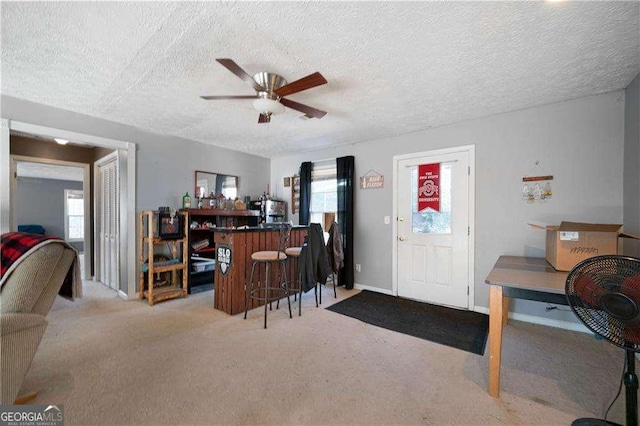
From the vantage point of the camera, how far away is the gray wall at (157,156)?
9.21 feet

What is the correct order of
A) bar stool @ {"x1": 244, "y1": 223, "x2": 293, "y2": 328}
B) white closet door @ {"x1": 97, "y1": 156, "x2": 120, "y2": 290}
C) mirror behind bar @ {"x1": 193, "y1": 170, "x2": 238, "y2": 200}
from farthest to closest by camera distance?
mirror behind bar @ {"x1": 193, "y1": 170, "x2": 238, "y2": 200} → white closet door @ {"x1": 97, "y1": 156, "x2": 120, "y2": 290} → bar stool @ {"x1": 244, "y1": 223, "x2": 293, "y2": 328}

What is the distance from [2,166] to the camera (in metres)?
2.57

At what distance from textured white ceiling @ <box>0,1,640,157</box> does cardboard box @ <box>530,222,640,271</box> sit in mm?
1255

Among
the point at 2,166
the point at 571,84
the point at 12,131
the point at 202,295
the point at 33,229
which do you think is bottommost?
the point at 202,295

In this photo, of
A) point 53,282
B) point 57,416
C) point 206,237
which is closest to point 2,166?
point 53,282

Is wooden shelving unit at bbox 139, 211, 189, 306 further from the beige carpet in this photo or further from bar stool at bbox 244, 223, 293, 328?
bar stool at bbox 244, 223, 293, 328

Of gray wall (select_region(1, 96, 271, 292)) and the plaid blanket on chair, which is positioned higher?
gray wall (select_region(1, 96, 271, 292))

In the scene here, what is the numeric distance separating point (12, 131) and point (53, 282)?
231 centimetres

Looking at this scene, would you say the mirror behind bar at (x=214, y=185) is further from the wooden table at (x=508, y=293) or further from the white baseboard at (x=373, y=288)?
the wooden table at (x=508, y=293)

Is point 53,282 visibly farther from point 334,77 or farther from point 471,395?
point 471,395

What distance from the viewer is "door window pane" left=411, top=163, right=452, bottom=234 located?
3314 millimetres

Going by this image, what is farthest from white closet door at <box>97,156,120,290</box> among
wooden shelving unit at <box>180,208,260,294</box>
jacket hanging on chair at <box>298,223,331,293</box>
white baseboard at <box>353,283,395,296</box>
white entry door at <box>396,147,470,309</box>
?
white entry door at <box>396,147,470,309</box>

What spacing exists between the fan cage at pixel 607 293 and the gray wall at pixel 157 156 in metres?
4.39

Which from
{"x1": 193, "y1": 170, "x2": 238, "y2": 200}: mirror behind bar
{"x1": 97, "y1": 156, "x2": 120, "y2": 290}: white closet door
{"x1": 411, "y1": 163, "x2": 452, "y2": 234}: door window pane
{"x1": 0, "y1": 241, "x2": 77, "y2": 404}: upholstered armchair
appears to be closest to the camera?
{"x1": 0, "y1": 241, "x2": 77, "y2": 404}: upholstered armchair
